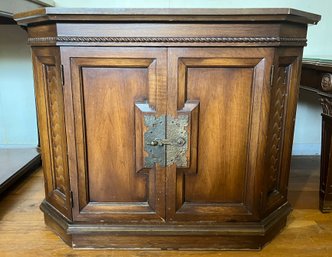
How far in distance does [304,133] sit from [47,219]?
1.65 meters

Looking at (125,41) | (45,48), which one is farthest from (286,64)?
(45,48)

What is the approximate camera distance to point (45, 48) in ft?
3.90

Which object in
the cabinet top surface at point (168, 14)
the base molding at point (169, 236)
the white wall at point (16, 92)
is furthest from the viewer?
the white wall at point (16, 92)

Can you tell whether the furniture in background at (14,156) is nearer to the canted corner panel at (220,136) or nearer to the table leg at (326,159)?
the canted corner panel at (220,136)

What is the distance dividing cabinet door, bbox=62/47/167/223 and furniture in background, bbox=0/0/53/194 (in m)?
0.61

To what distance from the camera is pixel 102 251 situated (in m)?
1.30

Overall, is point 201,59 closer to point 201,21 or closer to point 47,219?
point 201,21

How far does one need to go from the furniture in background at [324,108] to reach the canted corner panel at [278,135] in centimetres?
26

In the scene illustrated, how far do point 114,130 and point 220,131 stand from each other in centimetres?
37

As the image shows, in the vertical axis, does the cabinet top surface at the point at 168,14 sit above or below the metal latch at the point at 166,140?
above

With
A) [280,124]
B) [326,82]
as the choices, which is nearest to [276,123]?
[280,124]

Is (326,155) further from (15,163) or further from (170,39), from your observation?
(15,163)

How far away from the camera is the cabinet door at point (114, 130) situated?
113 centimetres

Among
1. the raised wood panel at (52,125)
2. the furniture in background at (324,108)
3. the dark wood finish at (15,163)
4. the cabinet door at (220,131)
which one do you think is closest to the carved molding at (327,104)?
the furniture in background at (324,108)
